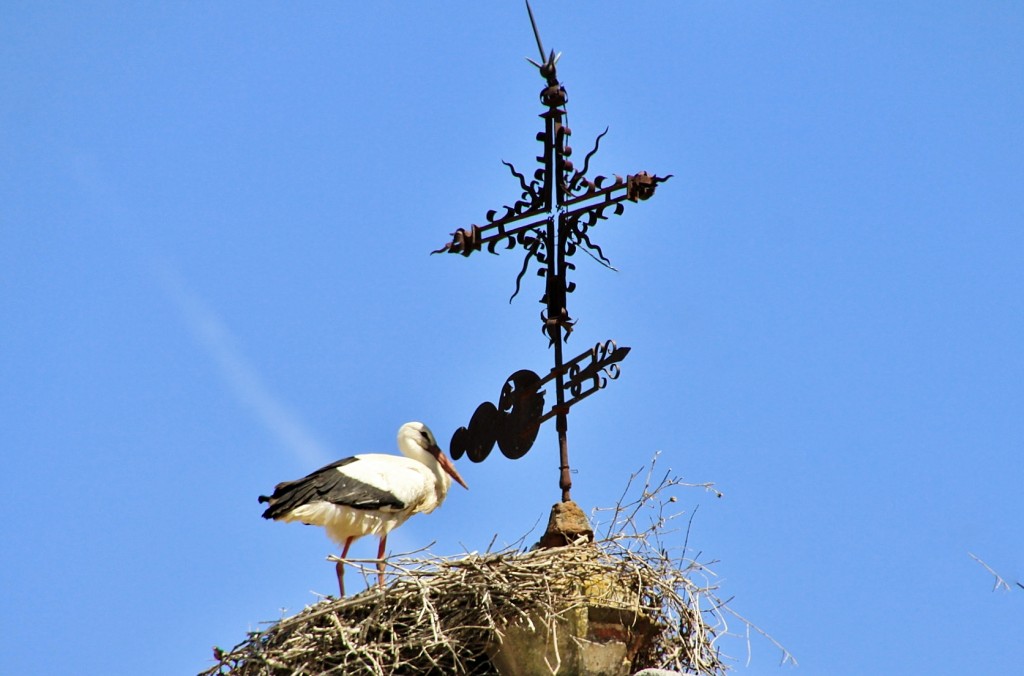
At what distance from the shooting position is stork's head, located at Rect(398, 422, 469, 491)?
912 cm

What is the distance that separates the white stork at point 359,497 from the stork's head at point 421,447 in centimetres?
16

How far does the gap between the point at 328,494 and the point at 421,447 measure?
870 mm

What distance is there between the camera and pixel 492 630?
6551mm

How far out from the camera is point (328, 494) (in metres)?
8.42

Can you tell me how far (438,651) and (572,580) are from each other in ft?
2.15

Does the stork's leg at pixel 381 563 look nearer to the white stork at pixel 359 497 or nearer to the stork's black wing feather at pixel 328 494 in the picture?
the white stork at pixel 359 497

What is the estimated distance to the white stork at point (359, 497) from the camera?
8359mm

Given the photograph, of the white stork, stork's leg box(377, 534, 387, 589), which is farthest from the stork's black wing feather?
stork's leg box(377, 534, 387, 589)

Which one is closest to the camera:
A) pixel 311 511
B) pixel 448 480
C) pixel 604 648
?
pixel 604 648

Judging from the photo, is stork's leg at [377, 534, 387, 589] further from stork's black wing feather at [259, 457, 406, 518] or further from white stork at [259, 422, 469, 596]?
stork's black wing feather at [259, 457, 406, 518]

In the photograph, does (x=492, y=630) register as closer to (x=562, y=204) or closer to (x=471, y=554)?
(x=471, y=554)

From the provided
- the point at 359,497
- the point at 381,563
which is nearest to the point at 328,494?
the point at 359,497

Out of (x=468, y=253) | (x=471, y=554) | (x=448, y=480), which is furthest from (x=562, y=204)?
(x=448, y=480)

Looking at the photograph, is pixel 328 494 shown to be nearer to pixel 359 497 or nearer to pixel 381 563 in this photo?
pixel 359 497
